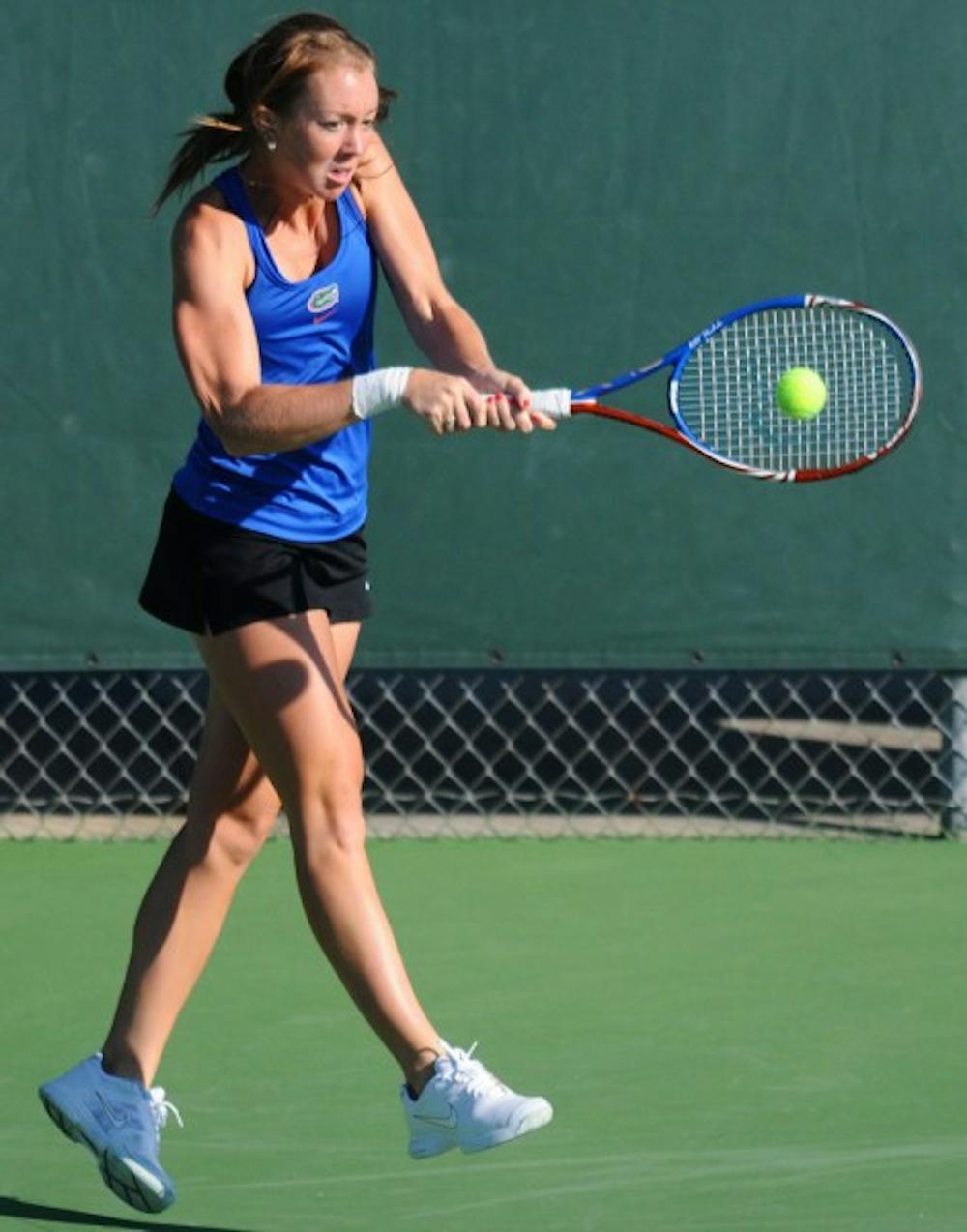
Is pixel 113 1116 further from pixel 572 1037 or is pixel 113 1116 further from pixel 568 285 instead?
pixel 568 285

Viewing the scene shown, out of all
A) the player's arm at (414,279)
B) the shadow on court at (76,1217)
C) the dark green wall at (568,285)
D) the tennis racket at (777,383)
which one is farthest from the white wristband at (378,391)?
the dark green wall at (568,285)

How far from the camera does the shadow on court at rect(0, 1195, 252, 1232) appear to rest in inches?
134

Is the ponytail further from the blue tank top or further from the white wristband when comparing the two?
the white wristband

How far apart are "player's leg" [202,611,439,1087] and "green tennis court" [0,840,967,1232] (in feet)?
0.90

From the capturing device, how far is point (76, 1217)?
3.45m

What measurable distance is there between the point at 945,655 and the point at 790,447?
112 cm

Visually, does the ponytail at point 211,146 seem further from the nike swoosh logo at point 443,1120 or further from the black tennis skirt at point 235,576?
the nike swoosh logo at point 443,1120

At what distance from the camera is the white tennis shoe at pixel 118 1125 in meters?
3.37

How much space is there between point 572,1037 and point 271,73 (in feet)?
5.51

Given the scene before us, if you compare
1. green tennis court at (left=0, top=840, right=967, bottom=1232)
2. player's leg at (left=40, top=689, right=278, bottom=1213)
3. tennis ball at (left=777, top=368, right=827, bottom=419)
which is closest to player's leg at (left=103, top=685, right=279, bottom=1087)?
player's leg at (left=40, top=689, right=278, bottom=1213)

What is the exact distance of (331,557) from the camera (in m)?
3.56

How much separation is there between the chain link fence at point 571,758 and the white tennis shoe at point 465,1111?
248cm

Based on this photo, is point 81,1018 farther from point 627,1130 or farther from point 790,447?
point 790,447

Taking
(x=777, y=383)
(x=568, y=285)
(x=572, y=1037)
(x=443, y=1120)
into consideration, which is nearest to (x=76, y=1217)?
Answer: (x=443, y=1120)
